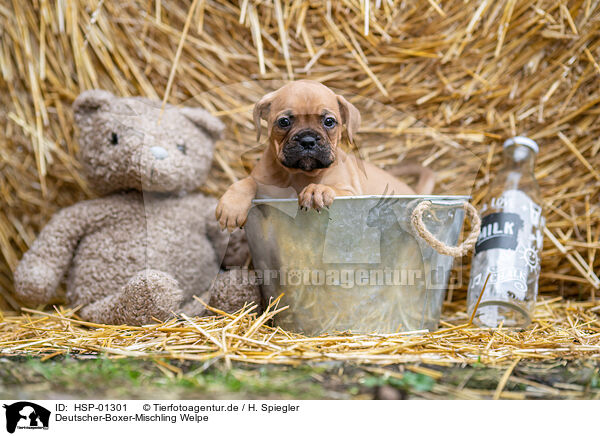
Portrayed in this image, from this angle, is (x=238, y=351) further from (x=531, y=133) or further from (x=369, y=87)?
(x=531, y=133)

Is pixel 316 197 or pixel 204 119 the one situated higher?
pixel 204 119

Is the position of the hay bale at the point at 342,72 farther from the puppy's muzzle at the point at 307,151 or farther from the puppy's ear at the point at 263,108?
the puppy's muzzle at the point at 307,151

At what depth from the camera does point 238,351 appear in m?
1.14

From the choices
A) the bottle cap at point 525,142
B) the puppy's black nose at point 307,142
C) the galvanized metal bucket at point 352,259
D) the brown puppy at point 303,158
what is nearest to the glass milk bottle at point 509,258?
the bottle cap at point 525,142

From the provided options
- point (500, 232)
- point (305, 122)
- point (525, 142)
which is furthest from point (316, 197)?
point (525, 142)

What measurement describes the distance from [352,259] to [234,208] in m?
0.38

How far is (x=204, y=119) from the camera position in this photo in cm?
179

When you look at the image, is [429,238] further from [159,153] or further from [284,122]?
[159,153]

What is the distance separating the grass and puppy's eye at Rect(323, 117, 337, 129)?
0.71 meters

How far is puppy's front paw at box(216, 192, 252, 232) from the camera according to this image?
1.42m

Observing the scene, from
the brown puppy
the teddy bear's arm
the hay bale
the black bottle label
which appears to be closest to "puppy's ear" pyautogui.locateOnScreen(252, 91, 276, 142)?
the brown puppy
